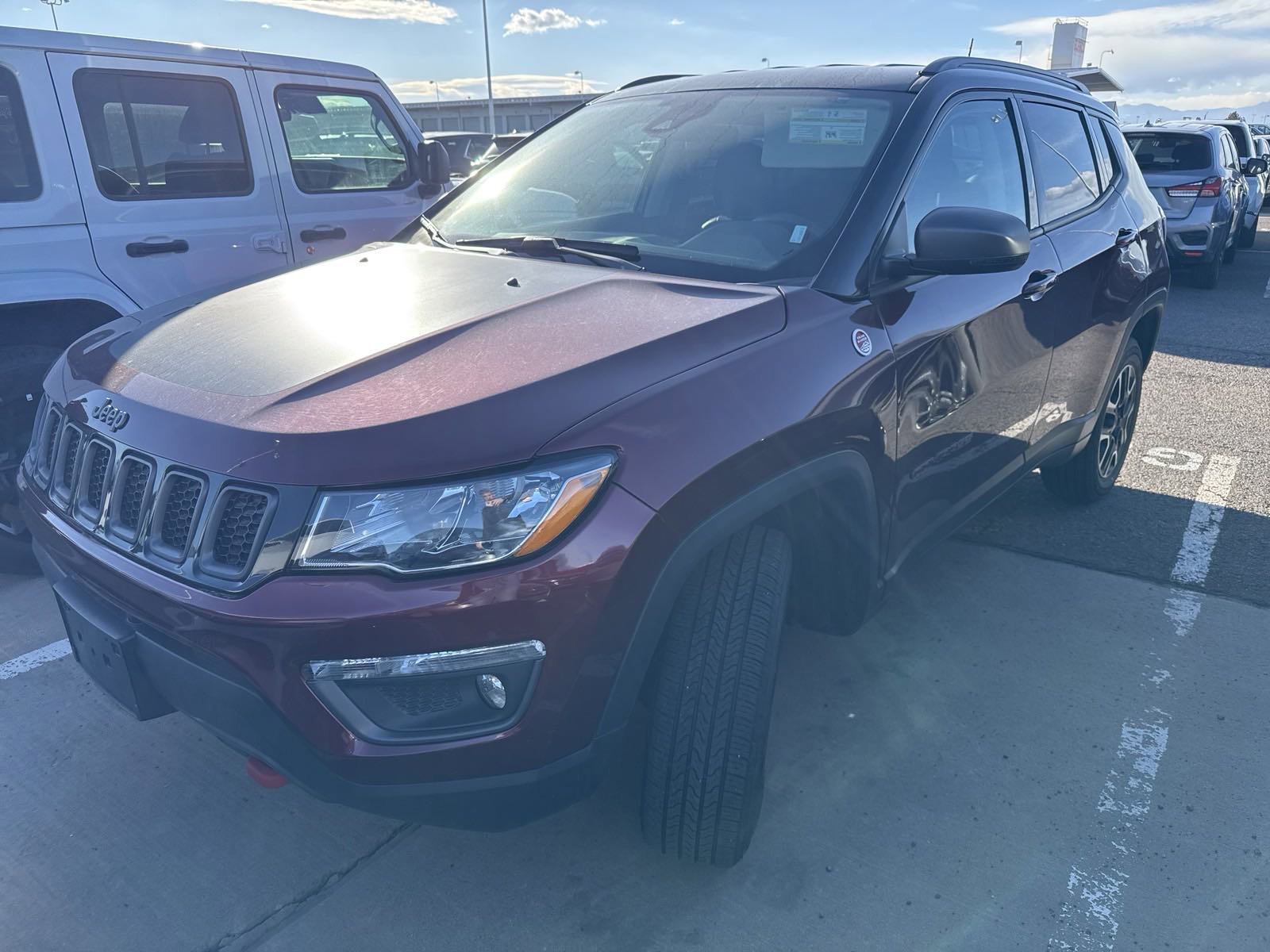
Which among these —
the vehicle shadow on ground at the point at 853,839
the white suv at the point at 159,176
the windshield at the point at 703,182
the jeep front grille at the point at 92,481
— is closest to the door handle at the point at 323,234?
the white suv at the point at 159,176

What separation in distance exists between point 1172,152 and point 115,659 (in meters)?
11.9

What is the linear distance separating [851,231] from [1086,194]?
188cm

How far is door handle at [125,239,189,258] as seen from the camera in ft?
13.8

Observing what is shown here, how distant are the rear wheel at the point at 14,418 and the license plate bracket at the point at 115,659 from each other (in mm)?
1971

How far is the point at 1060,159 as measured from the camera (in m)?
3.66

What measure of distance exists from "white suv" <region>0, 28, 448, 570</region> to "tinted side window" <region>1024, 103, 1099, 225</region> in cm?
277

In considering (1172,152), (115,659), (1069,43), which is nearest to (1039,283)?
(115,659)

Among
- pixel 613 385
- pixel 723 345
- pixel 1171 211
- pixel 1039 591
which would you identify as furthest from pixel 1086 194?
pixel 1171 211

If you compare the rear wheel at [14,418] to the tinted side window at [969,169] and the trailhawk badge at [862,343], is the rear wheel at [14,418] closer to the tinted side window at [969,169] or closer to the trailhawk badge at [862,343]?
the trailhawk badge at [862,343]

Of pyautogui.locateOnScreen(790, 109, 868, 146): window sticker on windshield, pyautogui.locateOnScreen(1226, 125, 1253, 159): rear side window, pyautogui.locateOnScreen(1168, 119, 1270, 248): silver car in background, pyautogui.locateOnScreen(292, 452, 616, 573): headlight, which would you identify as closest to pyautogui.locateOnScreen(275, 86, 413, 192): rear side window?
pyautogui.locateOnScreen(790, 109, 868, 146): window sticker on windshield

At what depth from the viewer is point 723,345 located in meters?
2.08

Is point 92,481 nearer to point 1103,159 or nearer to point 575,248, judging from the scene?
point 575,248

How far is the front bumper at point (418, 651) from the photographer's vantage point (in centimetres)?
170

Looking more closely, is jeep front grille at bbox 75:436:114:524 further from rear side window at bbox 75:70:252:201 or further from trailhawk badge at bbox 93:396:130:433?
rear side window at bbox 75:70:252:201
